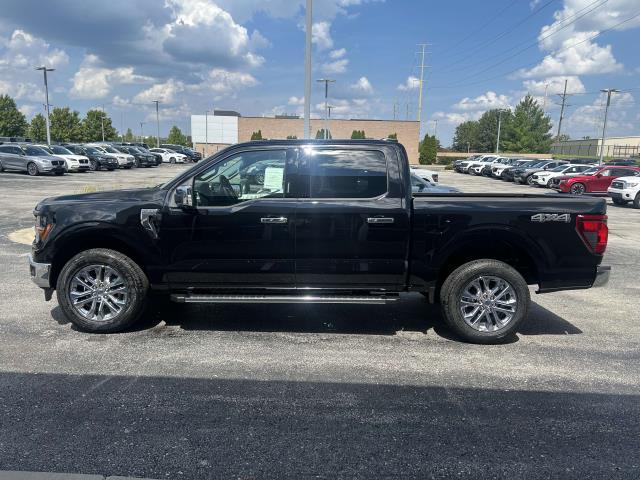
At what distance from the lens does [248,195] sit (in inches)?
200

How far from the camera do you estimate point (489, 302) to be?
199 inches

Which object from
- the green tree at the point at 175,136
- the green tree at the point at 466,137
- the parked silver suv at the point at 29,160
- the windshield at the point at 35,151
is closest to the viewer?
the parked silver suv at the point at 29,160

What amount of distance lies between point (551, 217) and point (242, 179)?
10.1 ft

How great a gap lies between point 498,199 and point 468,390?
6.69 feet

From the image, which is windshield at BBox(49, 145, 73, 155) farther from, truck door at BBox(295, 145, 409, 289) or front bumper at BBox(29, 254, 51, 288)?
truck door at BBox(295, 145, 409, 289)

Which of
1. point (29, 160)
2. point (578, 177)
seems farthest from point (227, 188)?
point (29, 160)

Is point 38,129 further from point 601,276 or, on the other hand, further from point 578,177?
point 601,276

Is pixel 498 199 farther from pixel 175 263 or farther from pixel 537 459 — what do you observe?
pixel 175 263

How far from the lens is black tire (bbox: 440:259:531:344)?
4.98m

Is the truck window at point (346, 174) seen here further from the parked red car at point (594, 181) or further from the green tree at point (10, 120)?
the green tree at point (10, 120)

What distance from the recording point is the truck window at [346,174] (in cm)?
503

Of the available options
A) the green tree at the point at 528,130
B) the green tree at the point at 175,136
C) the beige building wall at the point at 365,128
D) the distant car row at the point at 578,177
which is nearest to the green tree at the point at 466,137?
the green tree at the point at 528,130

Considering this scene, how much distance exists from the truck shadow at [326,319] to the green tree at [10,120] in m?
79.4

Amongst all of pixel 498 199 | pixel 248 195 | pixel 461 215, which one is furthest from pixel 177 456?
pixel 498 199
